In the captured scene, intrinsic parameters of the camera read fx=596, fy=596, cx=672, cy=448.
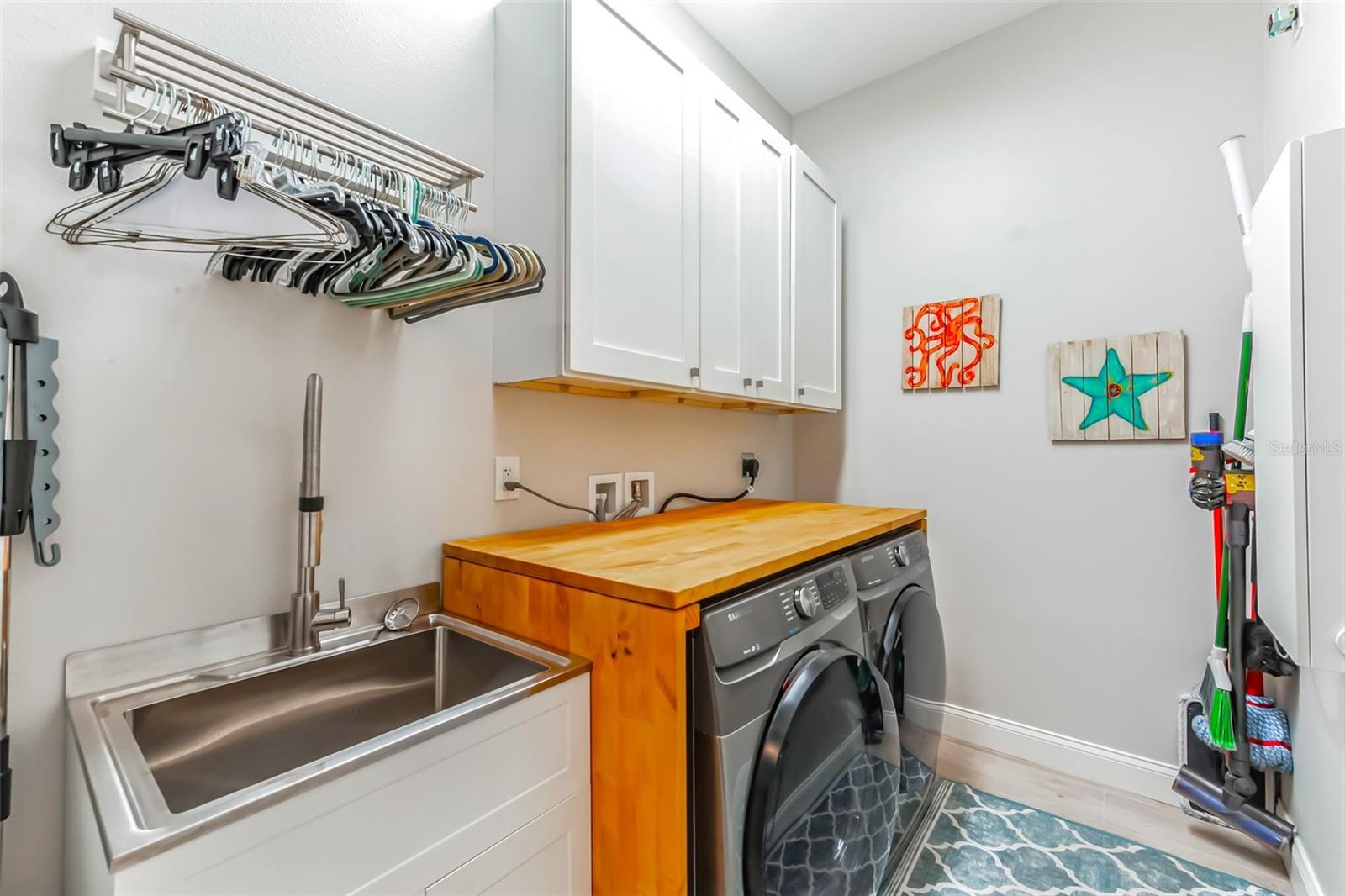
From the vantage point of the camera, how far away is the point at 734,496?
7.98ft

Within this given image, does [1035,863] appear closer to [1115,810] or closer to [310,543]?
[1115,810]

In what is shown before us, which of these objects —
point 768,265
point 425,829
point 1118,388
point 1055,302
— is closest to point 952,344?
point 1055,302

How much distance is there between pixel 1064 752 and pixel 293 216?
2.68 m

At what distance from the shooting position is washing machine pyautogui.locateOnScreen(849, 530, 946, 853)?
1521 millimetres

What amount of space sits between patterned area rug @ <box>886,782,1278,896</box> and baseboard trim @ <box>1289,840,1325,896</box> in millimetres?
74

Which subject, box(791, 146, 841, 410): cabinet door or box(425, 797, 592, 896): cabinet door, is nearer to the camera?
box(425, 797, 592, 896): cabinet door

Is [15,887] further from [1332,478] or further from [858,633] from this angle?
[1332,478]

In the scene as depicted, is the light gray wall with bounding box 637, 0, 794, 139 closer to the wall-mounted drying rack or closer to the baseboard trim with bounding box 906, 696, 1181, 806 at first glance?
the wall-mounted drying rack

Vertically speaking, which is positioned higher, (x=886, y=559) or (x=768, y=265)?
(x=768, y=265)

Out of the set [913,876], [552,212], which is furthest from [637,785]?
[552,212]

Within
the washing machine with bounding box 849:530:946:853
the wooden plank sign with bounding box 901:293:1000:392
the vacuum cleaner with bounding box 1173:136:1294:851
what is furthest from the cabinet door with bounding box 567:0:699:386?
the vacuum cleaner with bounding box 1173:136:1294:851

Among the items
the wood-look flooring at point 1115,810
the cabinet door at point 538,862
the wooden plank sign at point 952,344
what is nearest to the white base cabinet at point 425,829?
the cabinet door at point 538,862

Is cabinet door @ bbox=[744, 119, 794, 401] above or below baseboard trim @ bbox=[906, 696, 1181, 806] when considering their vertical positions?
above

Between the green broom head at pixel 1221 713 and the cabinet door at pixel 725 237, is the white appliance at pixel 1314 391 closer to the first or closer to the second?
the green broom head at pixel 1221 713
